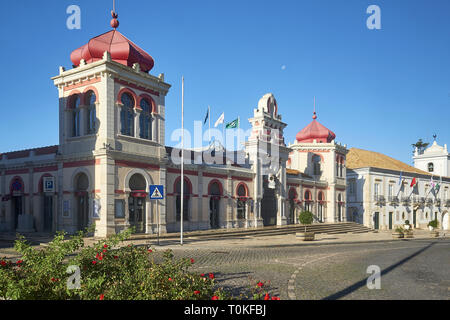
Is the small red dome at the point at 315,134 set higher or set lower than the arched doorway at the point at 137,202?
higher

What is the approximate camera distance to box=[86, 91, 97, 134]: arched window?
78.9ft

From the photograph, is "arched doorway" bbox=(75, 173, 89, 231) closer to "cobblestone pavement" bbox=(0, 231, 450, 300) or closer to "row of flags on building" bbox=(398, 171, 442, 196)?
"cobblestone pavement" bbox=(0, 231, 450, 300)

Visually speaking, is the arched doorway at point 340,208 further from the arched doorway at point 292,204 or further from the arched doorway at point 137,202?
the arched doorway at point 137,202

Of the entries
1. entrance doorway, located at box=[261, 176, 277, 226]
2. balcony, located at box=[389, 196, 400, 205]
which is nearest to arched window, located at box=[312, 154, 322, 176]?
entrance doorway, located at box=[261, 176, 277, 226]

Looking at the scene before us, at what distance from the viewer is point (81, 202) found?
Answer: 24453mm

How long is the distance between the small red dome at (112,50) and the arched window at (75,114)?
8.81 feet

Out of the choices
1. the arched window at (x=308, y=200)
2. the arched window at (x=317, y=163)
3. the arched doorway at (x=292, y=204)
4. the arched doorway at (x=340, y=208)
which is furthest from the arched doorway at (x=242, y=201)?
the arched doorway at (x=340, y=208)

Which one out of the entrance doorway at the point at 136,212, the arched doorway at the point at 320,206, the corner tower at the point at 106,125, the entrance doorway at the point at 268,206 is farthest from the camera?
the arched doorway at the point at 320,206

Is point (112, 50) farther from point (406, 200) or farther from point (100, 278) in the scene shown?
point (406, 200)

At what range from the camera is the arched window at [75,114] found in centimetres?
2505

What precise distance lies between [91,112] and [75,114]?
68.3 inches

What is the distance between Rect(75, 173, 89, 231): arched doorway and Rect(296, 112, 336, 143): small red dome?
101 ft
